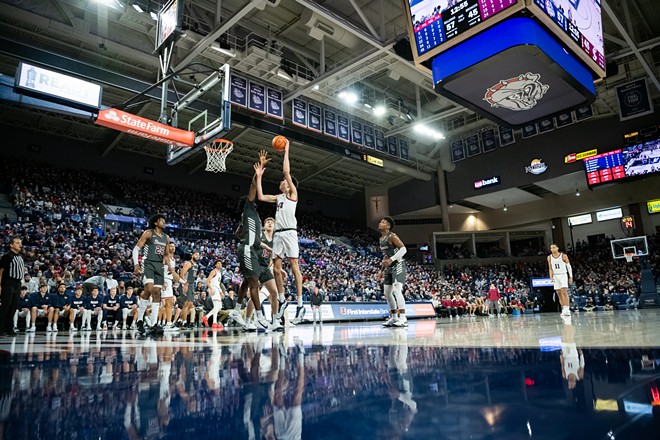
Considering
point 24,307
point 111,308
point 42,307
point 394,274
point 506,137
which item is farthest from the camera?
point 506,137

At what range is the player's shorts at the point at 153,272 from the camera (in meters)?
5.46

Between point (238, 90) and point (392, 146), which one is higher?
point (392, 146)

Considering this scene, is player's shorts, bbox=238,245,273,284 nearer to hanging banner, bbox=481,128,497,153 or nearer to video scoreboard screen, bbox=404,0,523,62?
video scoreboard screen, bbox=404,0,523,62

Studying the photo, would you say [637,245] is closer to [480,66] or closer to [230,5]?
[480,66]

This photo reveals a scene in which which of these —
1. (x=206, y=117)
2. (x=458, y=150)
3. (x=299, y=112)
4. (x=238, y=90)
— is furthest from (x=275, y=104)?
(x=458, y=150)

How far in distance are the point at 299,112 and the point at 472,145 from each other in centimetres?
1036

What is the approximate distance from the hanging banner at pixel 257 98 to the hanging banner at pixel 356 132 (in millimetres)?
5079

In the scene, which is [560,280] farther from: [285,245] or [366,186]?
[366,186]

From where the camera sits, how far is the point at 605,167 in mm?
19703

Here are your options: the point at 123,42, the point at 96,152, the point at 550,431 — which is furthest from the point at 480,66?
the point at 96,152

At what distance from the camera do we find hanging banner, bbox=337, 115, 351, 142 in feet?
61.7

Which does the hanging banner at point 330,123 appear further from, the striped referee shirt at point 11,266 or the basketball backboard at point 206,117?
the striped referee shirt at point 11,266

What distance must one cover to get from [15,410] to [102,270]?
12734 mm

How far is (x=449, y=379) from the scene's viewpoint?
4.38 ft
